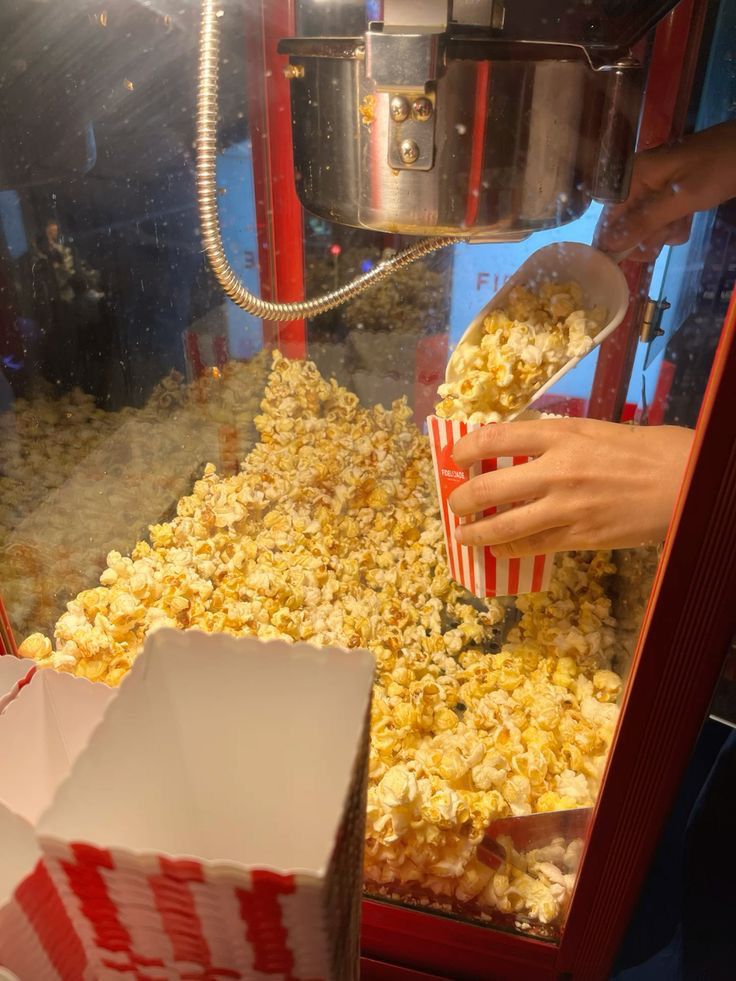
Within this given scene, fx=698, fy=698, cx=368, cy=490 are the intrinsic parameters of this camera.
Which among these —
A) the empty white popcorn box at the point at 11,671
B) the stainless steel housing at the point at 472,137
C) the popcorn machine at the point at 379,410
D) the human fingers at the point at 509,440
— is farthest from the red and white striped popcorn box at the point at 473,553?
the empty white popcorn box at the point at 11,671

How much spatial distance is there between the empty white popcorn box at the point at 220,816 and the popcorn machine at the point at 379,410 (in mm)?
230

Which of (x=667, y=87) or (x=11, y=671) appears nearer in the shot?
(x=11, y=671)

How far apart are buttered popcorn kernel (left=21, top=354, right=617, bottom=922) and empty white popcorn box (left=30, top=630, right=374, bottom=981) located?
229 mm

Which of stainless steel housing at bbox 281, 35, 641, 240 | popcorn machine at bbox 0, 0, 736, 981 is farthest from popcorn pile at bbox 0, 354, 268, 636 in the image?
stainless steel housing at bbox 281, 35, 641, 240

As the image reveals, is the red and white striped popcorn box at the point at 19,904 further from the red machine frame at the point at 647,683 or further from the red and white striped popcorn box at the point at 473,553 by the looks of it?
the red and white striped popcorn box at the point at 473,553

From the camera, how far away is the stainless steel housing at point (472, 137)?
67cm

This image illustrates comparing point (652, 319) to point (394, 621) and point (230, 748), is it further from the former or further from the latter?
point (230, 748)

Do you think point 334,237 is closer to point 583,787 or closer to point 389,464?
point 389,464

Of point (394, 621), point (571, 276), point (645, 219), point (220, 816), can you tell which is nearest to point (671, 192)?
point (645, 219)

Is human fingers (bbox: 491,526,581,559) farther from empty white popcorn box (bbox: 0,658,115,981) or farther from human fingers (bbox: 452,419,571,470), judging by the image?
empty white popcorn box (bbox: 0,658,115,981)

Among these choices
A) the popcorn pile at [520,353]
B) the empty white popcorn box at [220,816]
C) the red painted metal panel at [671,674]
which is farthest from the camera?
the popcorn pile at [520,353]

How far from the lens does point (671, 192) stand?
807 millimetres

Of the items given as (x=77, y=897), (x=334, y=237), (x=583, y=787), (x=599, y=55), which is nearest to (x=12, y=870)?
(x=77, y=897)

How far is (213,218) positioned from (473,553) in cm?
53
